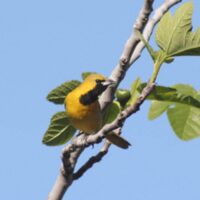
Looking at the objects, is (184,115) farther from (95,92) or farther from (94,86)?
(95,92)

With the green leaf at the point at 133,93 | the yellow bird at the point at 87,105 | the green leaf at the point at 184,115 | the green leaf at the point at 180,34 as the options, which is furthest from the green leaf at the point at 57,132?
the green leaf at the point at 180,34

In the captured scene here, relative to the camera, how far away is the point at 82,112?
3.25 m

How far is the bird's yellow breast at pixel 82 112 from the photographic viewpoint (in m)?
2.91

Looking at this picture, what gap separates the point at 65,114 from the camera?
295 cm

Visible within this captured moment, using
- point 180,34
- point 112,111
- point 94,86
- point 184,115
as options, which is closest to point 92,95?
point 94,86

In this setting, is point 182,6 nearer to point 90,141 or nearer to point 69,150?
point 90,141

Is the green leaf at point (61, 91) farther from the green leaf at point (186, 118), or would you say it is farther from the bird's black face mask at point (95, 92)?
the green leaf at point (186, 118)

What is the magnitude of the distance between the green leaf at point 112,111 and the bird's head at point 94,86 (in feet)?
0.32

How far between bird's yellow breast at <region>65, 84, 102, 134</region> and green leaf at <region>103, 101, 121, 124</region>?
33mm

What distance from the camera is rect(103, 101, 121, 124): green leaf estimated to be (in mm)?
2712

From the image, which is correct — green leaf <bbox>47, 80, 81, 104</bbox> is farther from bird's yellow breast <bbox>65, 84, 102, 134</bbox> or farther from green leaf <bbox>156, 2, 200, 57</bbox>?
green leaf <bbox>156, 2, 200, 57</bbox>

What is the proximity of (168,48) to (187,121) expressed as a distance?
361mm

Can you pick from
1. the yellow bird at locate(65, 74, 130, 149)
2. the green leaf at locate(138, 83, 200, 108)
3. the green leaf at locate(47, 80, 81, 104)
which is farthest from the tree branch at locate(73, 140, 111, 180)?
the green leaf at locate(138, 83, 200, 108)

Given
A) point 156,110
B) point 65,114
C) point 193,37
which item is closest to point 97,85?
point 65,114
